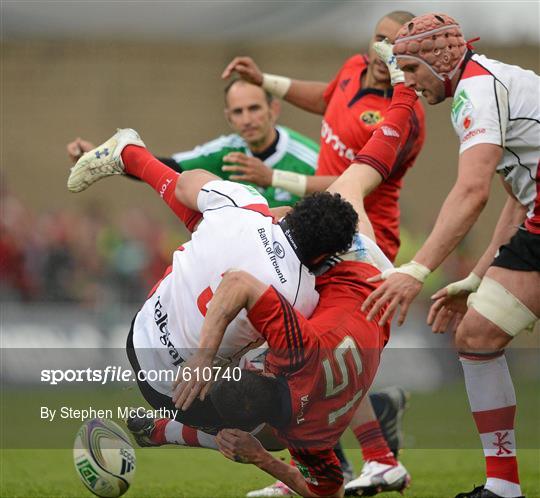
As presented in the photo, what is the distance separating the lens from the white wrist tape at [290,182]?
7129 millimetres

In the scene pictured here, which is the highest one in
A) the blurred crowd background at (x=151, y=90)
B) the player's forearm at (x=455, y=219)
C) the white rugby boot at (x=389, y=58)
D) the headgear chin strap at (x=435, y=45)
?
the headgear chin strap at (x=435, y=45)

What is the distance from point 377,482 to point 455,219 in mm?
2117

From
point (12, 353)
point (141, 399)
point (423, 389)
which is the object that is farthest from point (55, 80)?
point (141, 399)

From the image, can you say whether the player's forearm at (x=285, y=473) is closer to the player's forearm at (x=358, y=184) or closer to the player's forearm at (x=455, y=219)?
the player's forearm at (x=455, y=219)

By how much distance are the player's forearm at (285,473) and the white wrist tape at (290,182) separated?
227 cm

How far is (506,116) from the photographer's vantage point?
207 inches

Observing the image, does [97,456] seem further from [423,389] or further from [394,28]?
[423,389]

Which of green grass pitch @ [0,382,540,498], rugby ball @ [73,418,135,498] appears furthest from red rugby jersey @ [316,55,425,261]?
rugby ball @ [73,418,135,498]

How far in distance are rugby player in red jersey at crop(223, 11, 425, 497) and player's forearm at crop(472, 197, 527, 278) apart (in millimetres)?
946

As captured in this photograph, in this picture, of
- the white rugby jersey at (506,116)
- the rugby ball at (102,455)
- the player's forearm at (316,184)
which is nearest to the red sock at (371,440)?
the player's forearm at (316,184)

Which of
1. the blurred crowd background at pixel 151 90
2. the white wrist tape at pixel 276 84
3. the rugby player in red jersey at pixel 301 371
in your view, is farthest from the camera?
the blurred crowd background at pixel 151 90

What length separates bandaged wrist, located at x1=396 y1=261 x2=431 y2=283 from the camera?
4.88 meters

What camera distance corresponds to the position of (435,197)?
22969 millimetres

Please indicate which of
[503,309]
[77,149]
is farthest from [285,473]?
[77,149]
